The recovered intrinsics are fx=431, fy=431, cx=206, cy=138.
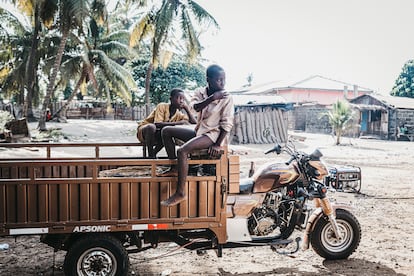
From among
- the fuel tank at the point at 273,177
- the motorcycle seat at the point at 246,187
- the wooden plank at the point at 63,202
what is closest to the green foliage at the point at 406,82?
the fuel tank at the point at 273,177

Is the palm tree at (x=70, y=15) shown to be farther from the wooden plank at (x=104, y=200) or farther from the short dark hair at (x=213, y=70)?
the wooden plank at (x=104, y=200)

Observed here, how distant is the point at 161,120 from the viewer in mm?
5031

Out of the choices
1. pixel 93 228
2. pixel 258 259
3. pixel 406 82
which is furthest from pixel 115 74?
pixel 406 82

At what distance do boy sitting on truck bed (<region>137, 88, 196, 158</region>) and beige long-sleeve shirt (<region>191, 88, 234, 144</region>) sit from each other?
31.7 inches

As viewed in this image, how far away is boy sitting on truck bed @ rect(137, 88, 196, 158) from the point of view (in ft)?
15.7

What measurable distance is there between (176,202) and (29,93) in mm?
25713

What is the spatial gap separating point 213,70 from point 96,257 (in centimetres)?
203

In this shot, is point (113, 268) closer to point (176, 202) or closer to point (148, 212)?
point (148, 212)

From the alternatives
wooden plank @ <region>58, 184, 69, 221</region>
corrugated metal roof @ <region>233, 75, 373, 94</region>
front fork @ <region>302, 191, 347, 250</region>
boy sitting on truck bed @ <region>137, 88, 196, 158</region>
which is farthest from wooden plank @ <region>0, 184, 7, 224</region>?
corrugated metal roof @ <region>233, 75, 373, 94</region>

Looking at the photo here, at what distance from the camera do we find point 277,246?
4.61 m

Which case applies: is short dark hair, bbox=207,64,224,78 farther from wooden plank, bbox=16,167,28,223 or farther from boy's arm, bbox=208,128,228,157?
wooden plank, bbox=16,167,28,223

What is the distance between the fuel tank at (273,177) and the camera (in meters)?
4.56

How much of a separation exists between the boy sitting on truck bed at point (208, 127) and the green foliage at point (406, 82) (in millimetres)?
48624

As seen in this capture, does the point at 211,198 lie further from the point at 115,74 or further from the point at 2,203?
the point at 115,74
